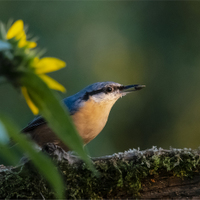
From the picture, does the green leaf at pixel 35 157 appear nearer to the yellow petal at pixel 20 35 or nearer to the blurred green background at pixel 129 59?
the yellow petal at pixel 20 35

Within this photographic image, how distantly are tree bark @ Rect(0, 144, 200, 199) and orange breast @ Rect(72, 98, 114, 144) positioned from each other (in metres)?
0.92

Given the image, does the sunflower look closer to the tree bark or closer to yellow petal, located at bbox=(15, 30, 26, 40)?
yellow petal, located at bbox=(15, 30, 26, 40)

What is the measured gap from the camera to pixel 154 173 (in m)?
1.63

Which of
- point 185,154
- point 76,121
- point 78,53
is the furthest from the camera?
point 78,53

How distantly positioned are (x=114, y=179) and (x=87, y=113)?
1.12m

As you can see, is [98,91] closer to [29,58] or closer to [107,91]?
[107,91]

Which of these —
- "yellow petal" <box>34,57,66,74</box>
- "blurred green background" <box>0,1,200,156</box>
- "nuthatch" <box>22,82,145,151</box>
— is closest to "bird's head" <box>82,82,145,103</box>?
"nuthatch" <box>22,82,145,151</box>

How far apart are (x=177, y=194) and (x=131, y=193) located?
222 mm

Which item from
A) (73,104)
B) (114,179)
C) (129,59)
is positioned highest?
(129,59)

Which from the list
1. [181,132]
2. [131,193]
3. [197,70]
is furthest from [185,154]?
[197,70]

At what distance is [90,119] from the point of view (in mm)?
2654

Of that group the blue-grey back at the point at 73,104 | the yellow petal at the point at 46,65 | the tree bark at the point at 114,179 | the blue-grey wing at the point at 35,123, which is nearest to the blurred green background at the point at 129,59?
the blue-grey back at the point at 73,104

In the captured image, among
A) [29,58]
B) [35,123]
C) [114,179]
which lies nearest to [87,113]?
[35,123]

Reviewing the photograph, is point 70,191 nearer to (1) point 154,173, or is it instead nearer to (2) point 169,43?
(1) point 154,173
